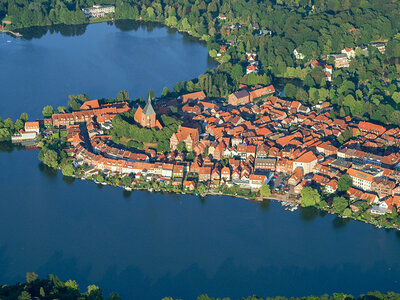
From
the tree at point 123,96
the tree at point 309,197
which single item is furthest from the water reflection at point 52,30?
the tree at point 309,197

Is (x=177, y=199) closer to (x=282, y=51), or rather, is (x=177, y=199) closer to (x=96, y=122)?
(x=96, y=122)

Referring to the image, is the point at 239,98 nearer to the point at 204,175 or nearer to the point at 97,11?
the point at 204,175

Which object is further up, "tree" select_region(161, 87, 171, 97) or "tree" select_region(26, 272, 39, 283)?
"tree" select_region(161, 87, 171, 97)

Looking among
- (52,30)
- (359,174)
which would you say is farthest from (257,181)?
(52,30)

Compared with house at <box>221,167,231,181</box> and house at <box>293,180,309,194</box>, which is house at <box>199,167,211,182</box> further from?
house at <box>293,180,309,194</box>

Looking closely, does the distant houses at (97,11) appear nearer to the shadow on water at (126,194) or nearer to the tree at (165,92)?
the tree at (165,92)

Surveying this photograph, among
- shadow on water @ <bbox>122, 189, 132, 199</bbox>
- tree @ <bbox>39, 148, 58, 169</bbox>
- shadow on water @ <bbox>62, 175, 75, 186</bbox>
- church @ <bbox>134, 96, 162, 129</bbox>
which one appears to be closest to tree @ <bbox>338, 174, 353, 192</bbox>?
shadow on water @ <bbox>122, 189, 132, 199</bbox>
